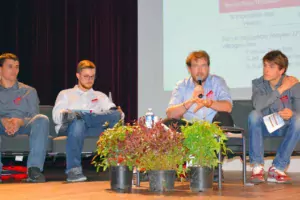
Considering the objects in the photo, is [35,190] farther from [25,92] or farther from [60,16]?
[60,16]

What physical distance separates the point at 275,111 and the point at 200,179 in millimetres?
1293

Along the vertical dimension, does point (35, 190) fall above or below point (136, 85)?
below

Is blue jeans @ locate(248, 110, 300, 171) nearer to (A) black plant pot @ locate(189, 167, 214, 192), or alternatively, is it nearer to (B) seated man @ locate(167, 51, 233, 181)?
(B) seated man @ locate(167, 51, 233, 181)

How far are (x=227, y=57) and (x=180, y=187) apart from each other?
2244 mm

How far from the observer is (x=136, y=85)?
251 inches

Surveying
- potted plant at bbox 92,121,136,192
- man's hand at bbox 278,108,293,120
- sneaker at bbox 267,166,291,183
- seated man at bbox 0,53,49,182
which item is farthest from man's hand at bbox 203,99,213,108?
seated man at bbox 0,53,49,182

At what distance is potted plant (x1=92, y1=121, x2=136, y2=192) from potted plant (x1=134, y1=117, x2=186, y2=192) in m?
0.09

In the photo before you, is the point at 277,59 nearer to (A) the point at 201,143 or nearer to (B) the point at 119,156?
(A) the point at 201,143

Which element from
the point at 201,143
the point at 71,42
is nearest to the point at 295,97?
the point at 201,143

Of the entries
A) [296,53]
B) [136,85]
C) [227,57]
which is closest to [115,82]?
[136,85]

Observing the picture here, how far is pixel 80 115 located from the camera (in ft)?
14.2

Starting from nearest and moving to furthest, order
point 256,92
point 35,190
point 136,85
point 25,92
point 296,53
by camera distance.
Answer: point 35,190, point 256,92, point 25,92, point 296,53, point 136,85

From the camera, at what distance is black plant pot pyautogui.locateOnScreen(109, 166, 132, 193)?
3.22 meters

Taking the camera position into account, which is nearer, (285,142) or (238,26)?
(285,142)
